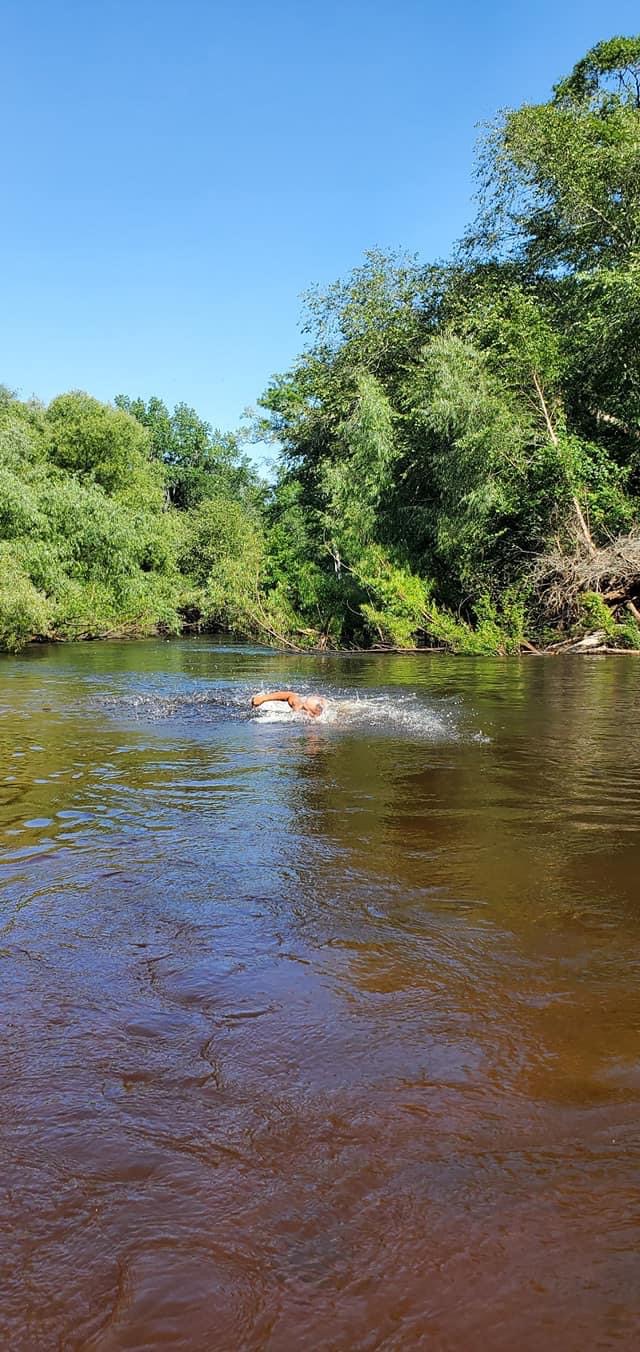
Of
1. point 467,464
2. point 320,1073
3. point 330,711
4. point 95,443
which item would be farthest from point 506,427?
point 95,443

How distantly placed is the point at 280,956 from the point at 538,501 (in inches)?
1121

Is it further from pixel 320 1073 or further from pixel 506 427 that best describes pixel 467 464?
pixel 320 1073

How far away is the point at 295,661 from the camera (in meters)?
28.8

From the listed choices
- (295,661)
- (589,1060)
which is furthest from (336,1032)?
(295,661)

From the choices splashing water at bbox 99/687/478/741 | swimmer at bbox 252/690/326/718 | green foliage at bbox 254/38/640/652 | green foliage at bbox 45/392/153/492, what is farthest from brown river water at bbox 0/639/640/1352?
green foliage at bbox 45/392/153/492

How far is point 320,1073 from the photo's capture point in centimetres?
320

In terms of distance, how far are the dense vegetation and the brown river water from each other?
24.1 meters

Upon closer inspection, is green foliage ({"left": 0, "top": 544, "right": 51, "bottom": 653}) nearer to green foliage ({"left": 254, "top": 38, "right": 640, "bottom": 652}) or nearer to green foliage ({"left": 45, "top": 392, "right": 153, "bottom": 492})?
green foliage ({"left": 254, "top": 38, "right": 640, "bottom": 652})

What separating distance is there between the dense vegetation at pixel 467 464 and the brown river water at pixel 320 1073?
950 inches

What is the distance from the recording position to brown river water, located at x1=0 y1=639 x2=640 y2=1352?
216cm

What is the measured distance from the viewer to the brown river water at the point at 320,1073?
7.09 feet

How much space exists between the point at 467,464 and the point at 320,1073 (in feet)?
Result: 94.2

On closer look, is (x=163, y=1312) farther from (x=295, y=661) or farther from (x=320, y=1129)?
(x=295, y=661)

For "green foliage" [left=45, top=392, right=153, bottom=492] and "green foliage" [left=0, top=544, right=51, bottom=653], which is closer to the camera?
"green foliage" [left=0, top=544, right=51, bottom=653]
